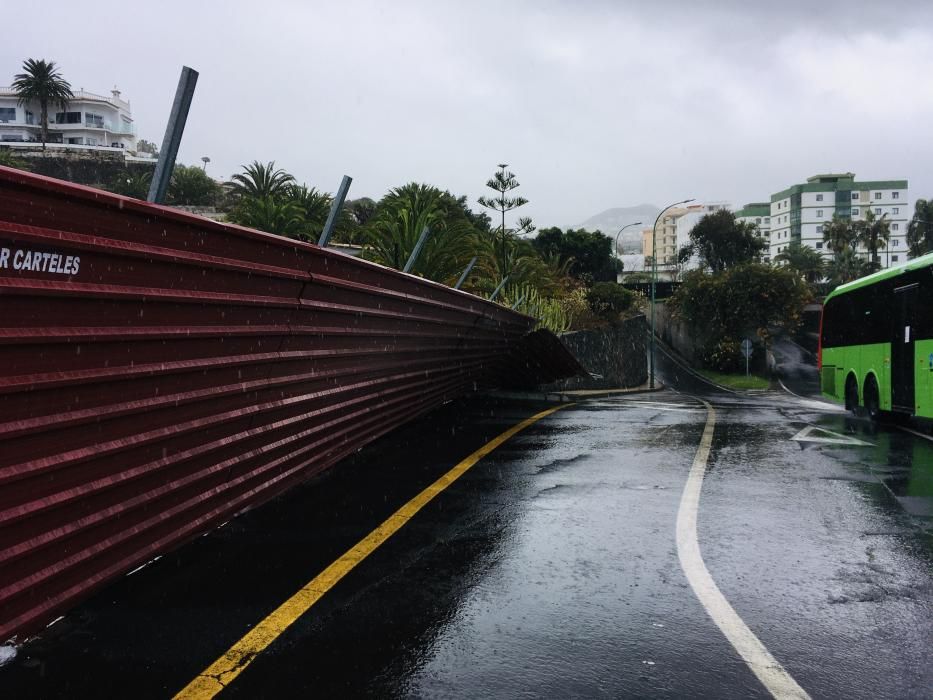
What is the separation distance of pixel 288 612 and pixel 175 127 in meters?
2.63

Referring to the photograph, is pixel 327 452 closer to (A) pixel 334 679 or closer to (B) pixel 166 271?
(B) pixel 166 271

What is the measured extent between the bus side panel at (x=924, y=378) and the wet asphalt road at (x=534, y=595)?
17.1ft

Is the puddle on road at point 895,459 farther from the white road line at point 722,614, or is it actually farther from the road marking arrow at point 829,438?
the white road line at point 722,614

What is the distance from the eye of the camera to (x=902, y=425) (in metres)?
14.2

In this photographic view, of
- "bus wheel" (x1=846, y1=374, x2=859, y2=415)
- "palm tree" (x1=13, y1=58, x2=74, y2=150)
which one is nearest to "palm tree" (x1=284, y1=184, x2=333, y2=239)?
"bus wheel" (x1=846, y1=374, x2=859, y2=415)

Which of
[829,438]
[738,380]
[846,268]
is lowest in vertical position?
[738,380]

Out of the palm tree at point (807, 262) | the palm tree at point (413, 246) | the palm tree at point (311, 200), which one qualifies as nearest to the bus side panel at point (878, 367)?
the palm tree at point (413, 246)

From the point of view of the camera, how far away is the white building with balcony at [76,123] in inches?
4409

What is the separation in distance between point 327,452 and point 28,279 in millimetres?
4511

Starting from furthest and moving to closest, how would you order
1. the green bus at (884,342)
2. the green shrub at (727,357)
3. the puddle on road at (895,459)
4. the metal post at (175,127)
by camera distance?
1. the green shrub at (727,357)
2. the green bus at (884,342)
3. the puddle on road at (895,459)
4. the metal post at (175,127)

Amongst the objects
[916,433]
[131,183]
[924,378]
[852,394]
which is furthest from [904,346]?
[131,183]

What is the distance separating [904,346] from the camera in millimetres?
13734

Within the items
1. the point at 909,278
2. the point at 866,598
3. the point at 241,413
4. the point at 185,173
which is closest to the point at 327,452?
the point at 241,413

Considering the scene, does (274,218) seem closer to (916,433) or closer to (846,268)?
(916,433)
